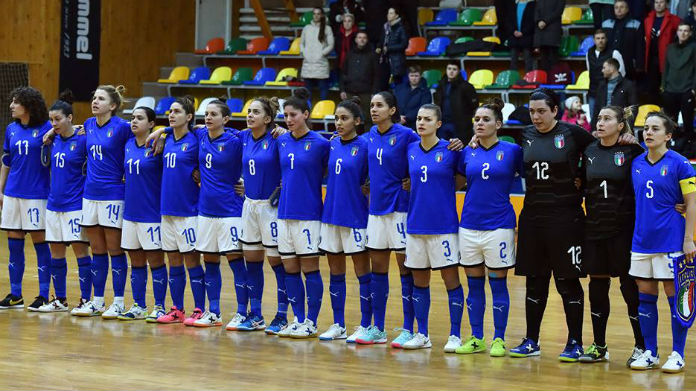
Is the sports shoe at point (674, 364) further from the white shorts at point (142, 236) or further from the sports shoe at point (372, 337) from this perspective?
the white shorts at point (142, 236)

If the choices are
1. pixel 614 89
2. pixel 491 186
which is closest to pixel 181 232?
pixel 491 186

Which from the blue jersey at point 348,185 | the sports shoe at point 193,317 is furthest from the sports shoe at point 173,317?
the blue jersey at point 348,185

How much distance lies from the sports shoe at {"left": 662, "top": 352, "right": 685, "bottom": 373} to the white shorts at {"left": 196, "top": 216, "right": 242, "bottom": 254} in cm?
359

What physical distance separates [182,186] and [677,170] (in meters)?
4.06

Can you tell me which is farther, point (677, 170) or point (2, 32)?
point (2, 32)

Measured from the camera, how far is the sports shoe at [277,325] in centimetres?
878

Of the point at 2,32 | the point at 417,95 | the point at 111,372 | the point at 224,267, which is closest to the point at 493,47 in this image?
the point at 417,95

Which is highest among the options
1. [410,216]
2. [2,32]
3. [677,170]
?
[2,32]

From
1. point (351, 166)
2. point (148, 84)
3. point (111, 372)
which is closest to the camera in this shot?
point (111, 372)

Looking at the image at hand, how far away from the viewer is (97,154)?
9.44 m

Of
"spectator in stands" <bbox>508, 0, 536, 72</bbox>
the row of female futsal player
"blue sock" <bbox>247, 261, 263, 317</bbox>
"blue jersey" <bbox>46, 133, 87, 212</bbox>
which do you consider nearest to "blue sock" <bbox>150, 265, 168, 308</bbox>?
the row of female futsal player

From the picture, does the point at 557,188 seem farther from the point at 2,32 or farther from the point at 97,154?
the point at 2,32

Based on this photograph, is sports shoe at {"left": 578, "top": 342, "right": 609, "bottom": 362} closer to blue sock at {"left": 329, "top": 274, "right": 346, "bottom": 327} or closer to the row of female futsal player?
the row of female futsal player

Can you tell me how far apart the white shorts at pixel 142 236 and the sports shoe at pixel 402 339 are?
233 cm
